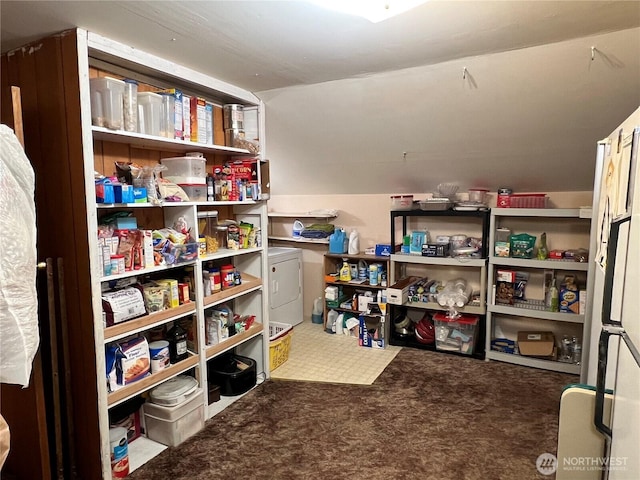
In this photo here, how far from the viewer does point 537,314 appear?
321 cm

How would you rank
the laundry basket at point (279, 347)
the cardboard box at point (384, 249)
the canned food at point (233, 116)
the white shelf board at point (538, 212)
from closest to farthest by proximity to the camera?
the canned food at point (233, 116) < the white shelf board at point (538, 212) < the laundry basket at point (279, 347) < the cardboard box at point (384, 249)

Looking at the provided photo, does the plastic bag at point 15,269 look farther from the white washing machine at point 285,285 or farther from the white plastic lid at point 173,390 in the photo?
the white washing machine at point 285,285

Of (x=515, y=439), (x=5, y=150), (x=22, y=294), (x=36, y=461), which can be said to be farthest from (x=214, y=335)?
(x=515, y=439)

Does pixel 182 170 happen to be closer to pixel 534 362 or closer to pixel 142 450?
pixel 142 450

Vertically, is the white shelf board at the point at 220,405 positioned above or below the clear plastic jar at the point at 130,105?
below

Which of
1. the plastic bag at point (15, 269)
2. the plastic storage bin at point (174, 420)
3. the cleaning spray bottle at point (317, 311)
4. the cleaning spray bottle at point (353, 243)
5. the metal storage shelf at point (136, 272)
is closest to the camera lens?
the plastic bag at point (15, 269)

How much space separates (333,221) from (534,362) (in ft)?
7.30

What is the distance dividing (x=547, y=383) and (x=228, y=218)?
2.58 m

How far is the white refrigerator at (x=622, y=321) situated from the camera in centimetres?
93

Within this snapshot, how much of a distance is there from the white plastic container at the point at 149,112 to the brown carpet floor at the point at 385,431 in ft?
5.63

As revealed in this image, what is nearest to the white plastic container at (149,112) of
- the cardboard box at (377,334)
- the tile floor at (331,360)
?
the tile floor at (331,360)

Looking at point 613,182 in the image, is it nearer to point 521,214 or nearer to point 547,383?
point 521,214

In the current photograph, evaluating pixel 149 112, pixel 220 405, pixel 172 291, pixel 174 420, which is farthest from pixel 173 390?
pixel 149 112

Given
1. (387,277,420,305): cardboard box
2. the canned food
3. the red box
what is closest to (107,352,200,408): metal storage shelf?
the canned food
